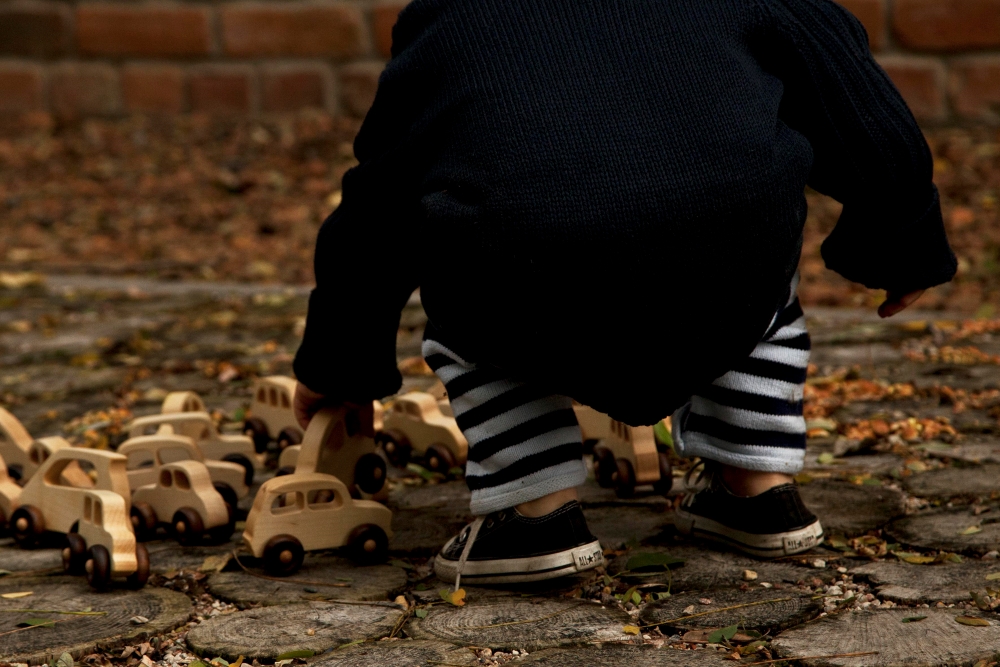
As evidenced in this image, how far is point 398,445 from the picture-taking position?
2.48 meters

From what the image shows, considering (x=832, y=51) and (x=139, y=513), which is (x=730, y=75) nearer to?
(x=832, y=51)

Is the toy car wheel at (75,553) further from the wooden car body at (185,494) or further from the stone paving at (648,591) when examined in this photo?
the wooden car body at (185,494)

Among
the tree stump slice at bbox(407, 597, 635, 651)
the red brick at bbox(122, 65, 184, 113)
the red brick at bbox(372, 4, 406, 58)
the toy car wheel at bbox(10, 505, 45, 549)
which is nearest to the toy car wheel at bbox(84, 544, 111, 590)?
the toy car wheel at bbox(10, 505, 45, 549)

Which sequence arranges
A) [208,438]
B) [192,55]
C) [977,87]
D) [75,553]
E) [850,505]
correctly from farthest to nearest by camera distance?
[192,55]
[977,87]
[208,438]
[850,505]
[75,553]

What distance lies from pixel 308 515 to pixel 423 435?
1.94 ft

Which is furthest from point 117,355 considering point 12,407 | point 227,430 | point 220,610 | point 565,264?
point 565,264

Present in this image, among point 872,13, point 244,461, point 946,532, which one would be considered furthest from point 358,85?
point 946,532

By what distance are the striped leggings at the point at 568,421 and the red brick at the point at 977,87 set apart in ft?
13.0

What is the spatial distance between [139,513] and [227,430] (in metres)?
0.78

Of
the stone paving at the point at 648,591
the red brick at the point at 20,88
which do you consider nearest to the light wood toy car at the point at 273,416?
the stone paving at the point at 648,591

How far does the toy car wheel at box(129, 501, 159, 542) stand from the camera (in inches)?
79.4

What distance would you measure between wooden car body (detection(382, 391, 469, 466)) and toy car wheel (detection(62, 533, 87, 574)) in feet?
2.56

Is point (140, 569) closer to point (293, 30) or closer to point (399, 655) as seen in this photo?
point (399, 655)

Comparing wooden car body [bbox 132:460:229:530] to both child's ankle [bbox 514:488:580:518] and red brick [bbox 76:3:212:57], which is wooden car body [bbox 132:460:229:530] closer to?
child's ankle [bbox 514:488:580:518]
